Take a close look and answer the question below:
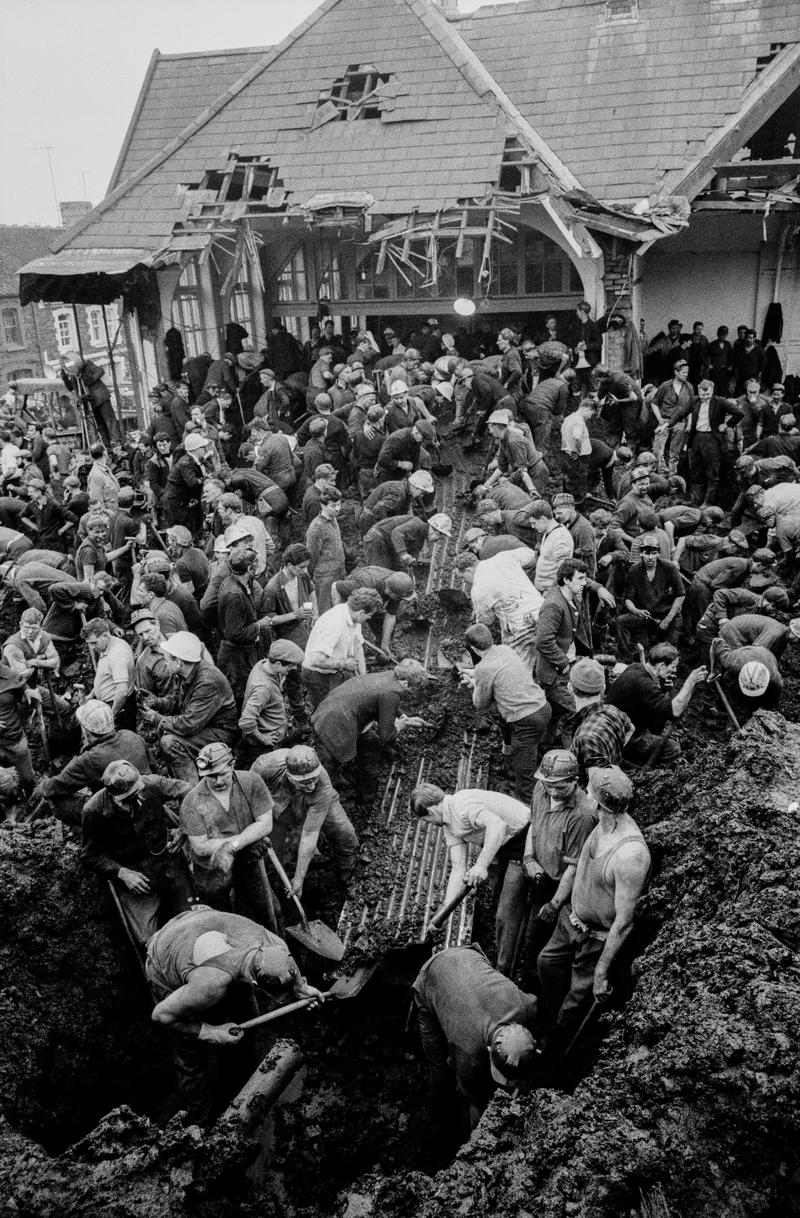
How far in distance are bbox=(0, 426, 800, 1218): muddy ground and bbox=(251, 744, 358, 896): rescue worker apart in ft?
1.22

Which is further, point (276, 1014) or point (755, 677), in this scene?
point (755, 677)

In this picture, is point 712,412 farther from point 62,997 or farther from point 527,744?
point 62,997

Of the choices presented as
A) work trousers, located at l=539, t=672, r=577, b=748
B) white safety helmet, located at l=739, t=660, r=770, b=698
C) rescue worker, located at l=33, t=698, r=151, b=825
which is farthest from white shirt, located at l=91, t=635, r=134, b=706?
white safety helmet, located at l=739, t=660, r=770, b=698

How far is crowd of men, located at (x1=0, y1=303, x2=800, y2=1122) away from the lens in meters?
5.46

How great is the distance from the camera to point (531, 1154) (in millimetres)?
4121

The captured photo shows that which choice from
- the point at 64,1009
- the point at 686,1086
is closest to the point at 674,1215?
the point at 686,1086

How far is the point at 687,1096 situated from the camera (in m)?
3.88

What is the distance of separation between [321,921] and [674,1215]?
152 inches

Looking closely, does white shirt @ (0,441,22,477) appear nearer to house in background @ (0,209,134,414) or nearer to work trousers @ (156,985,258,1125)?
work trousers @ (156,985,258,1125)

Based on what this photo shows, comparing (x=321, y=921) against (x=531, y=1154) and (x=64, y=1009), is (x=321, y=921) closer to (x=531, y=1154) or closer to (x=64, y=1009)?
(x=64, y=1009)

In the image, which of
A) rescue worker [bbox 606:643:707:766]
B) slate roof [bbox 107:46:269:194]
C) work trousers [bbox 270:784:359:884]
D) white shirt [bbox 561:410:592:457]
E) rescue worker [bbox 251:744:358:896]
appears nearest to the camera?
rescue worker [bbox 251:744:358:896]

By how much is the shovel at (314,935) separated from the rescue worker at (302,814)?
7.1 inches

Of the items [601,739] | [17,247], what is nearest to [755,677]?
[601,739]

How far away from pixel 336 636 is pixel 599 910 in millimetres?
3656
